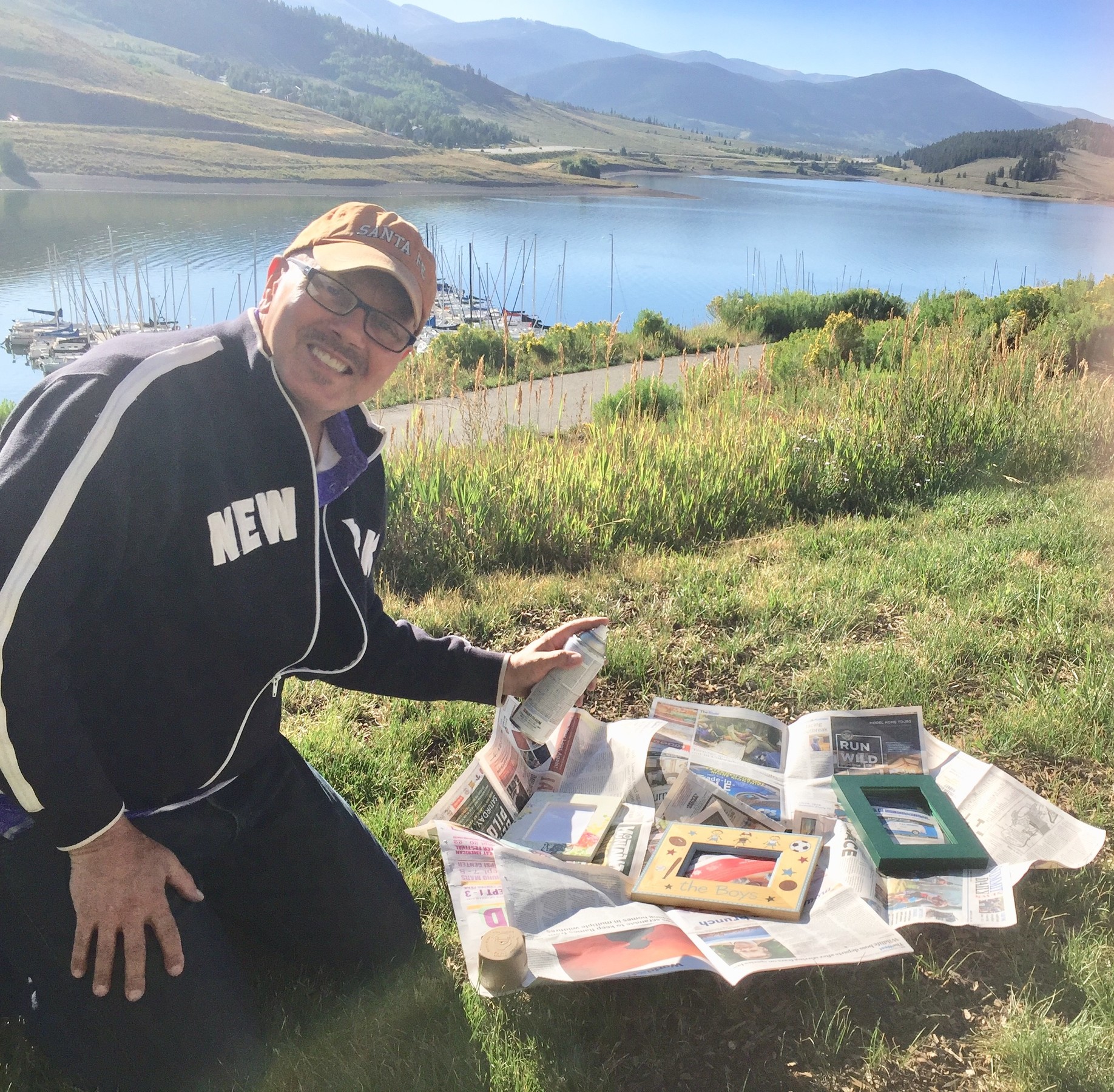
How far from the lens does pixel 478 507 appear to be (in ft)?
12.9

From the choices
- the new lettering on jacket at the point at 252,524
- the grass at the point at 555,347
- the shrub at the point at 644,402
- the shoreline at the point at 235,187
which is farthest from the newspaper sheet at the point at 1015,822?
the shoreline at the point at 235,187

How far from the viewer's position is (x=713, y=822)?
2113mm

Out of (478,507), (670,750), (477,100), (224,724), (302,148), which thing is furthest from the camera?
(477,100)

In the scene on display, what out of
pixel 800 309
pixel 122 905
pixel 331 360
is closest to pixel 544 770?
pixel 122 905

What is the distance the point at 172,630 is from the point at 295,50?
620 ft

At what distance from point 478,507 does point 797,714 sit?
1.80 m

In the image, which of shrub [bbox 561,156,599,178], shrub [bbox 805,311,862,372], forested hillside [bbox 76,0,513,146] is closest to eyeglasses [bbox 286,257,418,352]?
shrub [bbox 805,311,862,372]

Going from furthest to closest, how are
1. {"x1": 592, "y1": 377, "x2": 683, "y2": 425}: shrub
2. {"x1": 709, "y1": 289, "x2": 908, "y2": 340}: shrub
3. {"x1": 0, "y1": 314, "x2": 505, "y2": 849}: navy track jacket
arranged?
1. {"x1": 709, "y1": 289, "x2": 908, "y2": 340}: shrub
2. {"x1": 592, "y1": 377, "x2": 683, "y2": 425}: shrub
3. {"x1": 0, "y1": 314, "x2": 505, "y2": 849}: navy track jacket

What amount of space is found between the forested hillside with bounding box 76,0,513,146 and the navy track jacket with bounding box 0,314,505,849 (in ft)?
434

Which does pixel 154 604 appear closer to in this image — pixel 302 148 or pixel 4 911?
pixel 4 911

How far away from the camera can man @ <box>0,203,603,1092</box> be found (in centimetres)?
125

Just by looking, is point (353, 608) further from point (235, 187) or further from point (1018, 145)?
point (1018, 145)

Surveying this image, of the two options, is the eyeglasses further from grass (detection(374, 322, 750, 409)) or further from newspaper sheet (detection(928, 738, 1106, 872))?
grass (detection(374, 322, 750, 409))

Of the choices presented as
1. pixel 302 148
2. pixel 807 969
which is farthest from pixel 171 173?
pixel 807 969
